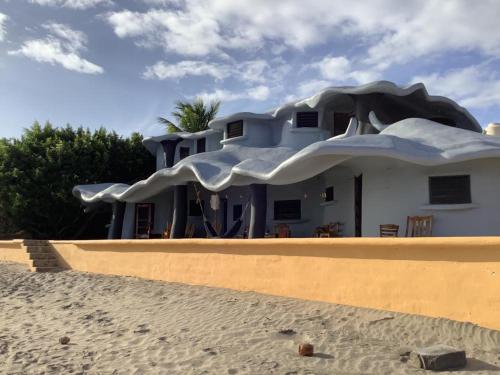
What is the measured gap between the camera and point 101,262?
550 inches

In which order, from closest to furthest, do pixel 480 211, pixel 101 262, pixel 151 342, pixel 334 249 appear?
pixel 151 342, pixel 334 249, pixel 480 211, pixel 101 262

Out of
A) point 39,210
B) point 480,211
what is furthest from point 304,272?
point 39,210

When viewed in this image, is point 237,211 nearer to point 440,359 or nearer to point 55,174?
point 55,174

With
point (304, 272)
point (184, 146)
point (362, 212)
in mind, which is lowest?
point (304, 272)

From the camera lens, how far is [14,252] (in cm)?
1798

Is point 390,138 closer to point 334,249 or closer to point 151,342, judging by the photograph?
point 334,249

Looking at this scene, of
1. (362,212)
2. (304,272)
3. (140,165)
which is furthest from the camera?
(140,165)

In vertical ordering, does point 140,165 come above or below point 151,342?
above

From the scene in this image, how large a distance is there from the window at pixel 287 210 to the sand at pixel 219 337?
22.5ft

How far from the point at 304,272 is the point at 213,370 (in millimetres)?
3317

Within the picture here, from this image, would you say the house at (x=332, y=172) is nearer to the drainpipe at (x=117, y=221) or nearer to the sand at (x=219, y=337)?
the drainpipe at (x=117, y=221)

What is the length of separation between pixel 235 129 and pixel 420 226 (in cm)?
941

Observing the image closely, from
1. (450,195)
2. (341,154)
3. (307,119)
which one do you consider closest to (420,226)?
(450,195)

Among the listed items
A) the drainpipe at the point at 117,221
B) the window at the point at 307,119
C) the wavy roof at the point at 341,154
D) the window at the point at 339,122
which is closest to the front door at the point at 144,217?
the drainpipe at the point at 117,221
